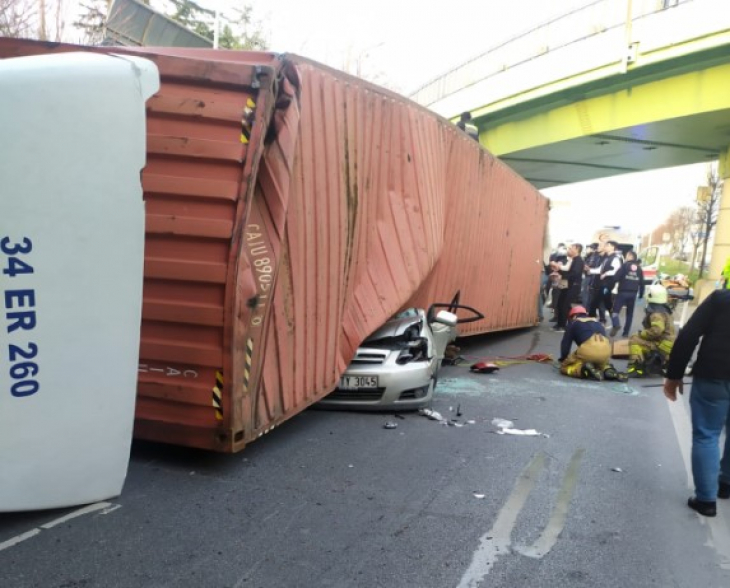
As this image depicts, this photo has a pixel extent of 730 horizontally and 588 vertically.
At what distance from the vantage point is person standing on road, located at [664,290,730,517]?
3.96m

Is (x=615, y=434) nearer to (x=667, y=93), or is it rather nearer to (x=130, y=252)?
(x=130, y=252)

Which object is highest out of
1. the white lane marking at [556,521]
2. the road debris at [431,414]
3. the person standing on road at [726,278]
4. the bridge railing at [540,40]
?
the bridge railing at [540,40]

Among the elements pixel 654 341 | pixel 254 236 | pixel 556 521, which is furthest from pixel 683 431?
pixel 254 236

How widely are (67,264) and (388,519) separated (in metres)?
2.31

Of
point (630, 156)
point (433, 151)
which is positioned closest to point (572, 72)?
point (630, 156)

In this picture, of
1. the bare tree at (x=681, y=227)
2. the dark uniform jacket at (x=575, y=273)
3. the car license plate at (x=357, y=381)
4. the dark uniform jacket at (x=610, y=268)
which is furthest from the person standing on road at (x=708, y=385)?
the bare tree at (x=681, y=227)

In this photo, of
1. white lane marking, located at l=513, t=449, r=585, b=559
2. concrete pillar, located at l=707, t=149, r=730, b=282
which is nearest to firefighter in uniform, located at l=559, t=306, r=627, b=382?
white lane marking, located at l=513, t=449, r=585, b=559

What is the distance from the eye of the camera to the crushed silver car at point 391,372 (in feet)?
19.2

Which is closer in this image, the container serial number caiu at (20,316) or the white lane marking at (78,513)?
the container serial number caiu at (20,316)

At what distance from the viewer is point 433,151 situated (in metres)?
7.16

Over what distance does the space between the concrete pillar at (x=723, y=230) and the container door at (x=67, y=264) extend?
1734 centimetres

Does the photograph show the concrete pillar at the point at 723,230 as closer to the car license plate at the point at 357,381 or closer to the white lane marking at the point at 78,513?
the car license plate at the point at 357,381

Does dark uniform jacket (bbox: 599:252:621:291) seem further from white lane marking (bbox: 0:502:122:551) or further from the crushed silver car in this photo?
white lane marking (bbox: 0:502:122:551)

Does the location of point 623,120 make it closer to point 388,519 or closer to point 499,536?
point 499,536
